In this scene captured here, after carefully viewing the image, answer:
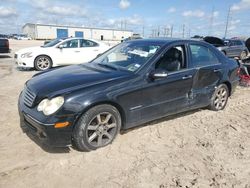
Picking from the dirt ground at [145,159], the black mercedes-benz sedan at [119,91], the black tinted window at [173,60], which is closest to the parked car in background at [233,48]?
the black mercedes-benz sedan at [119,91]

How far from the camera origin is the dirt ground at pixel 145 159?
2986 mm

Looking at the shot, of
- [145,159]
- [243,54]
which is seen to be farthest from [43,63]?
[243,54]

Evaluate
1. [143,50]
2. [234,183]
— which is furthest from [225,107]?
[234,183]

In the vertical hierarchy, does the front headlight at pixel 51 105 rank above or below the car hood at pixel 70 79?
below

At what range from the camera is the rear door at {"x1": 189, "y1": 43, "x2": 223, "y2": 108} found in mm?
4691

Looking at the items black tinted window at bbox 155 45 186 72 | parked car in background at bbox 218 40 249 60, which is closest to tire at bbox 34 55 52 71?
black tinted window at bbox 155 45 186 72

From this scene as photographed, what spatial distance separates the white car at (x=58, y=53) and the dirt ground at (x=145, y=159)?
19.3 feet

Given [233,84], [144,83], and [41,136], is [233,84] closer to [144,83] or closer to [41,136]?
[144,83]

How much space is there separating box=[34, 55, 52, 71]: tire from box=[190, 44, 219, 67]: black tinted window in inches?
281

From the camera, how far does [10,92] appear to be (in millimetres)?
6699

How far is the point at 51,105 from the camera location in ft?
10.7

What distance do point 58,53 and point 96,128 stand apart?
7.78 meters

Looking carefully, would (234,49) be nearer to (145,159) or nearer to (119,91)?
(119,91)

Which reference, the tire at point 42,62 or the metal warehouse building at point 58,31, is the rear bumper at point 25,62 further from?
the metal warehouse building at point 58,31
